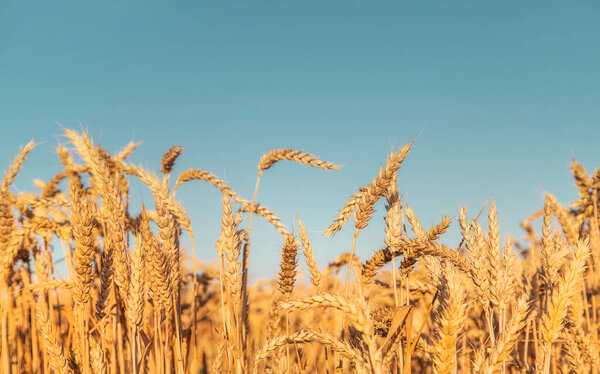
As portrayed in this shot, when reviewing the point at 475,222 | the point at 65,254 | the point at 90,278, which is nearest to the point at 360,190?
the point at 475,222

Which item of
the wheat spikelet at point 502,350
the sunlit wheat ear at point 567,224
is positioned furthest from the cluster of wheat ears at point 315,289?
the sunlit wheat ear at point 567,224

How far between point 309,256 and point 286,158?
0.69 meters

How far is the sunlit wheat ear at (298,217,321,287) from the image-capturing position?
274 cm

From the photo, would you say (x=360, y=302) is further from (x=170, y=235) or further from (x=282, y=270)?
(x=170, y=235)

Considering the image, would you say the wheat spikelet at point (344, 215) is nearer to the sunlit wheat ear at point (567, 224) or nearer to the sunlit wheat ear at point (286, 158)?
the sunlit wheat ear at point (286, 158)

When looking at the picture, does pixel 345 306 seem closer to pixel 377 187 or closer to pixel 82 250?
pixel 377 187

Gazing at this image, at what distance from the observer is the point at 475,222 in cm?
220

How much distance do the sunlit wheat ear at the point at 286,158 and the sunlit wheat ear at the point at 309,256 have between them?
15.9 inches

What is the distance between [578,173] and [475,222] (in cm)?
378

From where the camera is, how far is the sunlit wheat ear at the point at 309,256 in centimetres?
274

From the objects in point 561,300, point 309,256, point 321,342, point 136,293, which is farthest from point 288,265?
point 561,300

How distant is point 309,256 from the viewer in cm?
285

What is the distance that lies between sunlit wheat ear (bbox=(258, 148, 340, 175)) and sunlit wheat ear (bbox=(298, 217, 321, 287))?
1.33ft

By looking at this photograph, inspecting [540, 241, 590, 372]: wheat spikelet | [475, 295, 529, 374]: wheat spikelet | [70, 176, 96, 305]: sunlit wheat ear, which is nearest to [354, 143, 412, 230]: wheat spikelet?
[475, 295, 529, 374]: wheat spikelet
